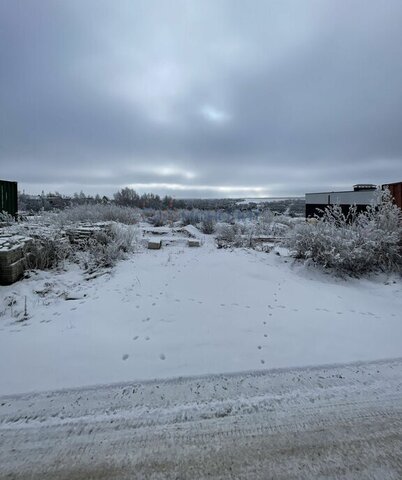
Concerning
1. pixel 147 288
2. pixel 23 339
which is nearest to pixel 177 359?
pixel 23 339

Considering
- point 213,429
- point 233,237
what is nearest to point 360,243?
point 233,237

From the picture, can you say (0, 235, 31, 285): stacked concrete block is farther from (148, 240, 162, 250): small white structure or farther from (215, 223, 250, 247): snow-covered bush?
(215, 223, 250, 247): snow-covered bush

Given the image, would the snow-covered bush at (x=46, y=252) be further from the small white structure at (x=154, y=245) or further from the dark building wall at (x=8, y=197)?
the dark building wall at (x=8, y=197)

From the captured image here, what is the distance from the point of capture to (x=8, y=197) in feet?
38.2

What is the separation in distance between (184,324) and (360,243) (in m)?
4.64

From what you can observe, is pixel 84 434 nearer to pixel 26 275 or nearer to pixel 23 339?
Answer: pixel 23 339

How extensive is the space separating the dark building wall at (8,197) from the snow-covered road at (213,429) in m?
11.4

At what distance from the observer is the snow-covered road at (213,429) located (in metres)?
1.74

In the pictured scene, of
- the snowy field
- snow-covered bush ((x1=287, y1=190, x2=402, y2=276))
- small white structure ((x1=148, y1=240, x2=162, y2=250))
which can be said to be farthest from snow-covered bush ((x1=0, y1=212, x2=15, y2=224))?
snow-covered bush ((x1=287, y1=190, x2=402, y2=276))

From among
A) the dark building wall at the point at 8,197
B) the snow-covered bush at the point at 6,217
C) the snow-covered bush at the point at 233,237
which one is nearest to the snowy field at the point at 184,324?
the snow-covered bush at the point at 233,237

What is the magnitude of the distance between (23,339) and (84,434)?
181cm

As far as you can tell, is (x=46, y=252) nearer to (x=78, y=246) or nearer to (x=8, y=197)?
(x=78, y=246)

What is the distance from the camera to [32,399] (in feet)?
7.64

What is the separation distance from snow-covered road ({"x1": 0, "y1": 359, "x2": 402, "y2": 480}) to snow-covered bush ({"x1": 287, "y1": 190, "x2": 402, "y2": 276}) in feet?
12.1
